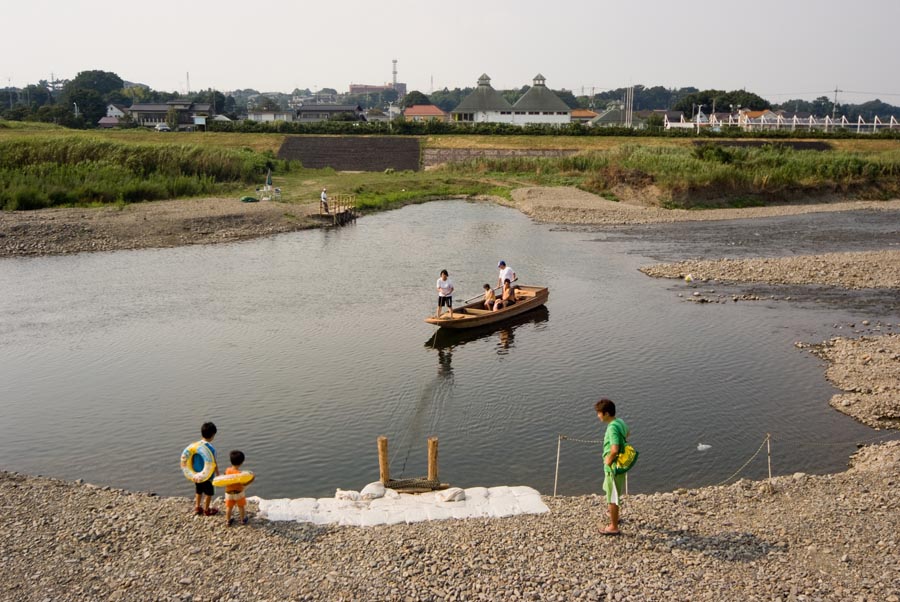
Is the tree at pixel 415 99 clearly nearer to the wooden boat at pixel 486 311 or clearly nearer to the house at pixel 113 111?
the house at pixel 113 111

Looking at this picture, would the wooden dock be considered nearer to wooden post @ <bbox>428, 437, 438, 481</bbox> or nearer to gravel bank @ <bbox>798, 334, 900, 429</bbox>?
gravel bank @ <bbox>798, 334, 900, 429</bbox>

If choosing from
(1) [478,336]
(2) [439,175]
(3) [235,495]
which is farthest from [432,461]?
(2) [439,175]

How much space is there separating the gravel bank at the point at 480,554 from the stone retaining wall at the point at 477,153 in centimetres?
7226

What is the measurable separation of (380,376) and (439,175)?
52.3m

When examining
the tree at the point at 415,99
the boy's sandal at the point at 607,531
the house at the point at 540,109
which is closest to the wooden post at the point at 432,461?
the boy's sandal at the point at 607,531

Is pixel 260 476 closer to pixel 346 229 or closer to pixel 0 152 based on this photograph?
pixel 346 229

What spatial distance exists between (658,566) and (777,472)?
22.3 ft

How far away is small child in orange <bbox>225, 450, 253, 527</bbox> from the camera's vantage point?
12.2 meters

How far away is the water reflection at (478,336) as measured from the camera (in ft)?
78.8

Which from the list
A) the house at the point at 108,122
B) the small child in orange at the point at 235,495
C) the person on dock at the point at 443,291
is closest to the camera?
the small child in orange at the point at 235,495

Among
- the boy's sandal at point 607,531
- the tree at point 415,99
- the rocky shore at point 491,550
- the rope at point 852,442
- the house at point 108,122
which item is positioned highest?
the tree at point 415,99

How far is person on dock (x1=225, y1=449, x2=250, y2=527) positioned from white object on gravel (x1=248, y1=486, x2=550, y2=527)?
1.48 feet

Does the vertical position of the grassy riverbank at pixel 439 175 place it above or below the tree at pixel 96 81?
below

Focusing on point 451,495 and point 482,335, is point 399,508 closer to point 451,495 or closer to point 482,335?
point 451,495
